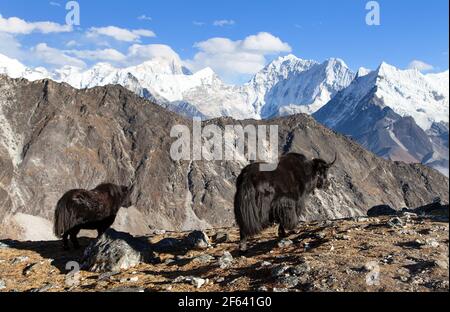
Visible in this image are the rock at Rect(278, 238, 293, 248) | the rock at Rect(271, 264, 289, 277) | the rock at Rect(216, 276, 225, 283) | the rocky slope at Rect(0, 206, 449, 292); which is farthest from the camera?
the rock at Rect(278, 238, 293, 248)

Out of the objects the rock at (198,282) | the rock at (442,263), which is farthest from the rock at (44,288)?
the rock at (442,263)

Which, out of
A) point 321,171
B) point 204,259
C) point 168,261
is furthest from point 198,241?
point 321,171

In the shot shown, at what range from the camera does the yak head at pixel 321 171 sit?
13011 millimetres

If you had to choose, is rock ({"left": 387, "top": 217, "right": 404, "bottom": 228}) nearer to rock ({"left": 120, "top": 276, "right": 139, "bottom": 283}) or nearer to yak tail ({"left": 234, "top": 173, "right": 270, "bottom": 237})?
yak tail ({"left": 234, "top": 173, "right": 270, "bottom": 237})

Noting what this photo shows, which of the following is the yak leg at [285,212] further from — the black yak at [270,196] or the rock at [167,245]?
the rock at [167,245]

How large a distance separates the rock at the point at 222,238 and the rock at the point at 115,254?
7.76 ft

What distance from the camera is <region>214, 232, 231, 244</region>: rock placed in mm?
12601

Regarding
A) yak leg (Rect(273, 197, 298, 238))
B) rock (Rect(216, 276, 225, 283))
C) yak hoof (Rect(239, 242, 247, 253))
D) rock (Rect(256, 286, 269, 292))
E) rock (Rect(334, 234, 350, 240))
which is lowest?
rock (Rect(216, 276, 225, 283))

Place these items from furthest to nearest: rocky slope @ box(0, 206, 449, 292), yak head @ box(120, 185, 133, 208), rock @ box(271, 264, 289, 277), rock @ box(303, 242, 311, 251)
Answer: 1. yak head @ box(120, 185, 133, 208)
2. rock @ box(303, 242, 311, 251)
3. rock @ box(271, 264, 289, 277)
4. rocky slope @ box(0, 206, 449, 292)

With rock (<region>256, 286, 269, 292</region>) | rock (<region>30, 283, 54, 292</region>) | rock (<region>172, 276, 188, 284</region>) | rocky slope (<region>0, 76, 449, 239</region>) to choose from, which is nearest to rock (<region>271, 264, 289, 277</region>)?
rock (<region>256, 286, 269, 292</region>)

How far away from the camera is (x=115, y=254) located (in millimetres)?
10297

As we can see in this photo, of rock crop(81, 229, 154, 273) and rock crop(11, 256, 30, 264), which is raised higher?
rock crop(81, 229, 154, 273)

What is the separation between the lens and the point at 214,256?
10.8 meters

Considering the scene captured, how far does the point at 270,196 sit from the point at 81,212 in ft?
18.0
